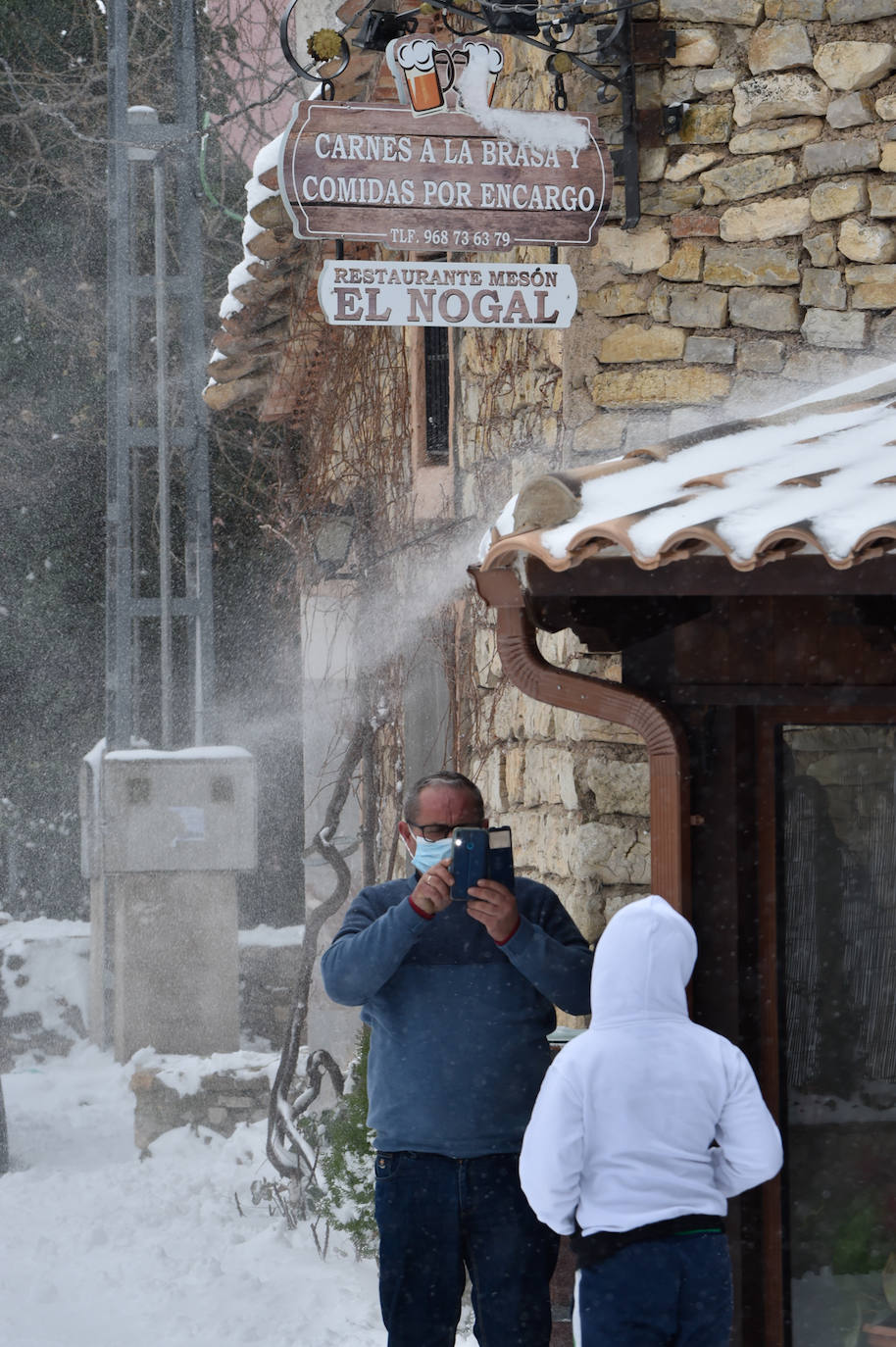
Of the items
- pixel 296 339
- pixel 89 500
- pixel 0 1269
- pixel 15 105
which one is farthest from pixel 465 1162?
pixel 15 105

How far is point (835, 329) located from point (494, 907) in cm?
213

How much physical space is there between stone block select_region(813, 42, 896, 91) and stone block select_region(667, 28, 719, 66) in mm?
297

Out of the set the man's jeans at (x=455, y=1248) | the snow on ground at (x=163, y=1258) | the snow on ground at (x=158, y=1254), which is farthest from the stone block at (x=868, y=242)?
the snow on ground at (x=163, y=1258)

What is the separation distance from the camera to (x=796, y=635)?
3.71m

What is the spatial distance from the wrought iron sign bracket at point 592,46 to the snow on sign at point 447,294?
414 millimetres

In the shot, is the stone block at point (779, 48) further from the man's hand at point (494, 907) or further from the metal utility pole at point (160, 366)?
the metal utility pole at point (160, 366)

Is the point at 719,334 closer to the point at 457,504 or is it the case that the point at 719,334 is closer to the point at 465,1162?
the point at 457,504

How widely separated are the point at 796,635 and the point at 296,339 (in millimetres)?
5093

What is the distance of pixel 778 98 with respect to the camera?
4574 millimetres

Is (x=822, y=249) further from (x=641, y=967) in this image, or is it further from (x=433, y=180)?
(x=641, y=967)

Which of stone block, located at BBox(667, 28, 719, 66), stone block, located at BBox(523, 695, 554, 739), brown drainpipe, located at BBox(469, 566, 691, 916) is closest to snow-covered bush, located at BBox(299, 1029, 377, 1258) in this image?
stone block, located at BBox(523, 695, 554, 739)

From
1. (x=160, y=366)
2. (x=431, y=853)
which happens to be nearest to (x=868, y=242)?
(x=431, y=853)

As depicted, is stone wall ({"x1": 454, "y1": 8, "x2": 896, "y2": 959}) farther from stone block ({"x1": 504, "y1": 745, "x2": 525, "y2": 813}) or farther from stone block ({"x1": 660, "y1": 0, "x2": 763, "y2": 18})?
stone block ({"x1": 504, "y1": 745, "x2": 525, "y2": 813})

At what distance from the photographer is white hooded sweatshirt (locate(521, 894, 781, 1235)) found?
114 inches
